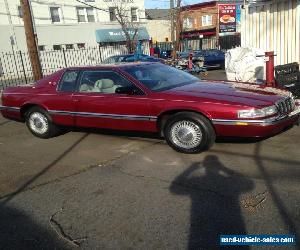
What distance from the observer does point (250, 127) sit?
541cm

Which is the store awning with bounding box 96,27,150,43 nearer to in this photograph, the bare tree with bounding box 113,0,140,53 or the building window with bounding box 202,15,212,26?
the bare tree with bounding box 113,0,140,53

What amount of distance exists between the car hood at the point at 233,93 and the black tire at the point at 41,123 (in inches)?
105

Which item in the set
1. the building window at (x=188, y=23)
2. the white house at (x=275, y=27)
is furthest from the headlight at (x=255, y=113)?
the building window at (x=188, y=23)

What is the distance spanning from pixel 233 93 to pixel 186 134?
972mm

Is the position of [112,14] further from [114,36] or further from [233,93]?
[233,93]

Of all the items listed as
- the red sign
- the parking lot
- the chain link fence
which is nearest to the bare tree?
the chain link fence

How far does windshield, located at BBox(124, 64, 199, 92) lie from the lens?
21.0ft

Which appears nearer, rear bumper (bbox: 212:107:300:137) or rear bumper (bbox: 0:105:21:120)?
rear bumper (bbox: 212:107:300:137)

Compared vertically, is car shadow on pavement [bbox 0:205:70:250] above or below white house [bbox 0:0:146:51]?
below

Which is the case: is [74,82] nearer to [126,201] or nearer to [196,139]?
[196,139]

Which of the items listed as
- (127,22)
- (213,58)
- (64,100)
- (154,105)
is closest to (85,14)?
(127,22)

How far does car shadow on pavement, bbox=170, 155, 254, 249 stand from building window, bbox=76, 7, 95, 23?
30702mm

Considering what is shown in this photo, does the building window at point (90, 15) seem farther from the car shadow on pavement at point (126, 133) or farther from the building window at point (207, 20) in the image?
the car shadow on pavement at point (126, 133)

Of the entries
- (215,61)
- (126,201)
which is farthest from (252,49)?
(215,61)
